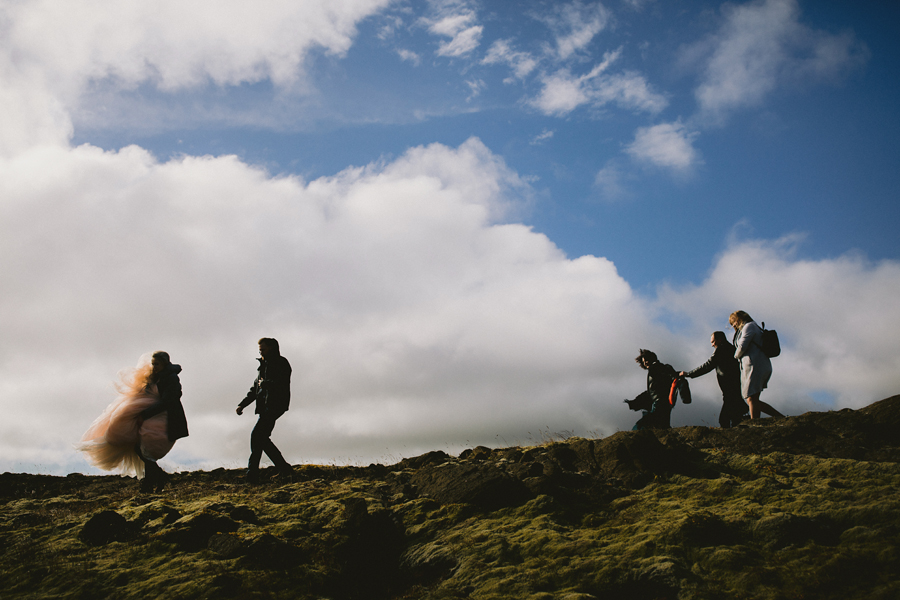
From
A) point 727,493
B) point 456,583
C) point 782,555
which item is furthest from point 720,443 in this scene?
point 456,583

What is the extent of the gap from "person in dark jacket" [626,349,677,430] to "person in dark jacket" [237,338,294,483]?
6346 mm

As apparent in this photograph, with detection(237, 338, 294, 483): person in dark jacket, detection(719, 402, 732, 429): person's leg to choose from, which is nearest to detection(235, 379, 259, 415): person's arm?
detection(237, 338, 294, 483): person in dark jacket

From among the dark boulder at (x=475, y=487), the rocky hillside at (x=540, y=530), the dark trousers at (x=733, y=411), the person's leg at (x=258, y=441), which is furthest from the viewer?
the dark trousers at (x=733, y=411)

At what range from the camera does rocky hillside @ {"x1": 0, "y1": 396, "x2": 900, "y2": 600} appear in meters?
4.80

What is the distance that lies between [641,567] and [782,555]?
48.2 inches

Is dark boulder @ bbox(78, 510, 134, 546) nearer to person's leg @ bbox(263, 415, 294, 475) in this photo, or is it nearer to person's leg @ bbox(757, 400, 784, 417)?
person's leg @ bbox(263, 415, 294, 475)

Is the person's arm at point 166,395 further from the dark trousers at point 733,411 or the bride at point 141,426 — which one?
the dark trousers at point 733,411

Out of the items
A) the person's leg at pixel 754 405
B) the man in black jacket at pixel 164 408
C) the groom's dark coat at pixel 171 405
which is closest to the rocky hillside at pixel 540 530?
the man in black jacket at pixel 164 408

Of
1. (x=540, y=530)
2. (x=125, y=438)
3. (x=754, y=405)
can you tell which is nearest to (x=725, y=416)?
(x=754, y=405)

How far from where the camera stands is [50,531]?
6.58 meters

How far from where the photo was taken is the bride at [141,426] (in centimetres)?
912

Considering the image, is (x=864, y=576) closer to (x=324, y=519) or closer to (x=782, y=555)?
(x=782, y=555)

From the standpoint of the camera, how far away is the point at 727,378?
10.6m

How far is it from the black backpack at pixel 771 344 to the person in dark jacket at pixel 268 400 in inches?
345
